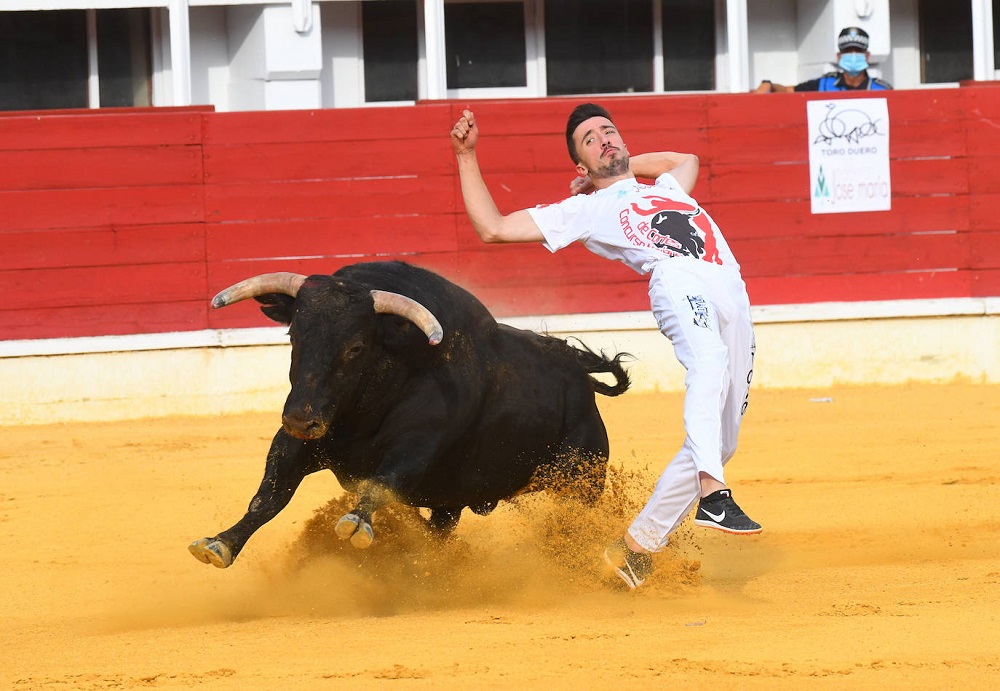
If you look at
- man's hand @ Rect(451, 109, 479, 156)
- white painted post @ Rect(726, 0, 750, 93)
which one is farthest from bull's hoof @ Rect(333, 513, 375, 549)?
white painted post @ Rect(726, 0, 750, 93)

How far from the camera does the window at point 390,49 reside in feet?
41.4

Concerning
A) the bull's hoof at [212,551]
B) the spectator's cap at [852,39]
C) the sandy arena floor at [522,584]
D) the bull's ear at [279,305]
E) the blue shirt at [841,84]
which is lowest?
the sandy arena floor at [522,584]

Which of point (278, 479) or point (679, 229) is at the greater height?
point (679, 229)

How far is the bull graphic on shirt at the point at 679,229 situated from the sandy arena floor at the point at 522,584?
0.99 meters

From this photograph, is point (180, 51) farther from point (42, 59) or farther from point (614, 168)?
point (614, 168)

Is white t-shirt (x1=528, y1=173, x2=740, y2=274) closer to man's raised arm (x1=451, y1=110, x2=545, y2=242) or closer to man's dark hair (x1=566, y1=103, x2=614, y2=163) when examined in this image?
man's raised arm (x1=451, y1=110, x2=545, y2=242)

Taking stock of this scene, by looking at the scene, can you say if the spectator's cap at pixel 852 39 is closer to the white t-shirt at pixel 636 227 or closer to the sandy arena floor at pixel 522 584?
the sandy arena floor at pixel 522 584

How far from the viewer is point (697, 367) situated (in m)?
4.61

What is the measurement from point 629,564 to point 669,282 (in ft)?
2.79

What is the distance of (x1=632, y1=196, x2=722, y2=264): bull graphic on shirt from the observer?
476 centimetres

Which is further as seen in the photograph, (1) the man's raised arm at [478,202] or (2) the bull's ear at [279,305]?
(2) the bull's ear at [279,305]

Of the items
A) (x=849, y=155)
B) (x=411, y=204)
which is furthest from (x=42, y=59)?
(x=849, y=155)

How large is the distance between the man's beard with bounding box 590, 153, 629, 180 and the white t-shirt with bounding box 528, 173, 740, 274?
0.22 feet

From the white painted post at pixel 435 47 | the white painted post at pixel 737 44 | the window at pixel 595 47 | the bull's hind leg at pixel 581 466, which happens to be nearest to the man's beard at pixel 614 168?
the bull's hind leg at pixel 581 466
